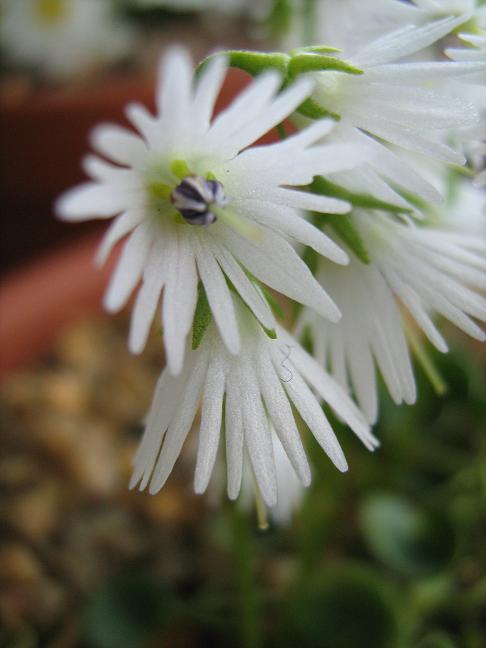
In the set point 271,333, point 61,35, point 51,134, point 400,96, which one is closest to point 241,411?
point 271,333

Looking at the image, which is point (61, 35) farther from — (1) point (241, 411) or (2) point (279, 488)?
(1) point (241, 411)

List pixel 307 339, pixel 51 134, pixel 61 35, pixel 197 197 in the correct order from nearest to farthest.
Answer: pixel 197 197
pixel 307 339
pixel 51 134
pixel 61 35

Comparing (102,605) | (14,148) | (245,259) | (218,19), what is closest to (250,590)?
(102,605)

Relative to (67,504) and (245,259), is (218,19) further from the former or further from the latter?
(245,259)

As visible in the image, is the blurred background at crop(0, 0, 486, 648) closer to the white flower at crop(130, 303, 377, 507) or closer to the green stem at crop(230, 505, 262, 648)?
the green stem at crop(230, 505, 262, 648)

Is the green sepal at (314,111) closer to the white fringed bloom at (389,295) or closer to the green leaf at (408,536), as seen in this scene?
the white fringed bloom at (389,295)

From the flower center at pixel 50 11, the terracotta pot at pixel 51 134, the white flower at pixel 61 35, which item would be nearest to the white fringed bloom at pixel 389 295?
the terracotta pot at pixel 51 134
